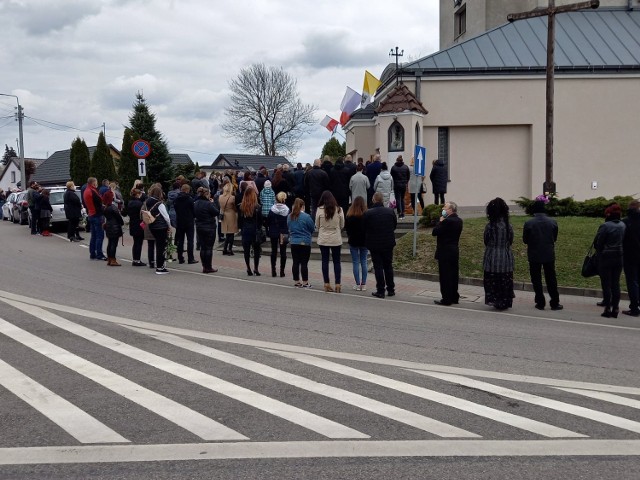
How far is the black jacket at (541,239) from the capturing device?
40.5 feet

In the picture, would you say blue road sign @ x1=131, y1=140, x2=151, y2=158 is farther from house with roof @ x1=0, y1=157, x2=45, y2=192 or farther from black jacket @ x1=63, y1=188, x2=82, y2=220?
house with roof @ x1=0, y1=157, x2=45, y2=192

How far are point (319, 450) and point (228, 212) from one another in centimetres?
1231

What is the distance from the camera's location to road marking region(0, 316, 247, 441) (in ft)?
18.4

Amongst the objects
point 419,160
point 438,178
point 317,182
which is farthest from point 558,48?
point 419,160

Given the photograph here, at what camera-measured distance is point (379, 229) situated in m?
13.3

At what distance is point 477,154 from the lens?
89.9 ft

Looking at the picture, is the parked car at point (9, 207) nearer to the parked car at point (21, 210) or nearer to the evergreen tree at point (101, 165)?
the parked car at point (21, 210)

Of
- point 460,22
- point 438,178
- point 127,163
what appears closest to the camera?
point 438,178

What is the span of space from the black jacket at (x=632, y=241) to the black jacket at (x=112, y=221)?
443 inches

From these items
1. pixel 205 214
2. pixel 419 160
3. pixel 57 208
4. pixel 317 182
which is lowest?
pixel 205 214

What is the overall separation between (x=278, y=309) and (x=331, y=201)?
10.4 ft

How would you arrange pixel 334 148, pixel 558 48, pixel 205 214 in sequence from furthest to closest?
1. pixel 334 148
2. pixel 558 48
3. pixel 205 214

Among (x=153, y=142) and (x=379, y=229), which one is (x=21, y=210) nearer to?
(x=153, y=142)

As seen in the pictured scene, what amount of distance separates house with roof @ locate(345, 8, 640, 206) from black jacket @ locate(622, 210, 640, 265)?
570 inches
